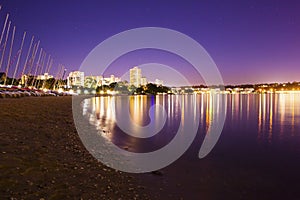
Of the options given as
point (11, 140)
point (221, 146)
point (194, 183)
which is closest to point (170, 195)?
point (194, 183)

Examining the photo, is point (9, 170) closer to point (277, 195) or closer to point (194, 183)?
point (194, 183)

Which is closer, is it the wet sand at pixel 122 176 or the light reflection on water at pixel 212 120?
the wet sand at pixel 122 176

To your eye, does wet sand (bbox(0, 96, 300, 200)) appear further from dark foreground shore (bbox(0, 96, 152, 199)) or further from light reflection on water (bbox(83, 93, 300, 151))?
light reflection on water (bbox(83, 93, 300, 151))

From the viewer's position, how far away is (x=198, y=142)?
53.5 ft

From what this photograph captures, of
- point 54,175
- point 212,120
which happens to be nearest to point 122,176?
point 54,175

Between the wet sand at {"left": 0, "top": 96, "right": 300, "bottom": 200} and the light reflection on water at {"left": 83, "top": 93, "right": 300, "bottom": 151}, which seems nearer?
the wet sand at {"left": 0, "top": 96, "right": 300, "bottom": 200}

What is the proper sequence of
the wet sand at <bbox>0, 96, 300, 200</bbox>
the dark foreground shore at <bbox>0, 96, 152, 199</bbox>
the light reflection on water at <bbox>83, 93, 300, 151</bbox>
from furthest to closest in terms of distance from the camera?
the light reflection on water at <bbox>83, 93, 300, 151</bbox> → the wet sand at <bbox>0, 96, 300, 200</bbox> → the dark foreground shore at <bbox>0, 96, 152, 199</bbox>

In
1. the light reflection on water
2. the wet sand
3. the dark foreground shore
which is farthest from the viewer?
the light reflection on water

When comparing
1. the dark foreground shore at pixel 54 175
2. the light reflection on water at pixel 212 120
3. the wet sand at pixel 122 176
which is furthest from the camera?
the light reflection on water at pixel 212 120

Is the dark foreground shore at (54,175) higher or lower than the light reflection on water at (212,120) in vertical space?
higher

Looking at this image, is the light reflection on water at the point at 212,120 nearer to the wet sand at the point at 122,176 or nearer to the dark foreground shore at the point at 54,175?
the wet sand at the point at 122,176

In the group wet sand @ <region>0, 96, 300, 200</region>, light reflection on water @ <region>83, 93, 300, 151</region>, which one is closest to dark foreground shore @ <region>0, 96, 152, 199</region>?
wet sand @ <region>0, 96, 300, 200</region>

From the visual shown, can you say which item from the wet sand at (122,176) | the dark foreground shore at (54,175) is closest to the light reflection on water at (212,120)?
the wet sand at (122,176)

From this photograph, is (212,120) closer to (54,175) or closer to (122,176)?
(122,176)
